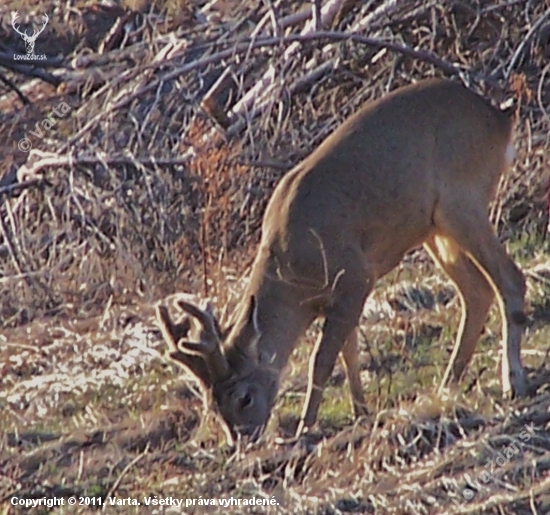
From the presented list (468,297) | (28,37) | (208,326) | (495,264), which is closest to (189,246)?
(468,297)

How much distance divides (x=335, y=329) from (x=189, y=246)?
3.24m

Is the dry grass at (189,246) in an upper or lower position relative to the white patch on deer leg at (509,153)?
lower

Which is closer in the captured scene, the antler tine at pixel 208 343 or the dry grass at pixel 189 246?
the antler tine at pixel 208 343

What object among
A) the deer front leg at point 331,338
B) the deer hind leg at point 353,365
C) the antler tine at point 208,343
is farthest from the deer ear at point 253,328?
the deer hind leg at point 353,365

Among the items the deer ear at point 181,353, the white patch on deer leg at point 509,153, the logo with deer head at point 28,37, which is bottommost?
the logo with deer head at point 28,37

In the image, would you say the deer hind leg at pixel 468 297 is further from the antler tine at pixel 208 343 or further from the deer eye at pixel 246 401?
the antler tine at pixel 208 343

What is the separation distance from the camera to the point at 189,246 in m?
11.2

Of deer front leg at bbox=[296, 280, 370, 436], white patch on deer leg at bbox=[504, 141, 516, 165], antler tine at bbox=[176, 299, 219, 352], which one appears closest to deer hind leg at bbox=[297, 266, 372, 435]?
deer front leg at bbox=[296, 280, 370, 436]

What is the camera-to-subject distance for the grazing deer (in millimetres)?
8008

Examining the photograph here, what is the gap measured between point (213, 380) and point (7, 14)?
8814mm

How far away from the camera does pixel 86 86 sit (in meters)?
12.3

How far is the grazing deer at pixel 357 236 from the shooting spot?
801 centimetres

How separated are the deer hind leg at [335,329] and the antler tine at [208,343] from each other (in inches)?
20.3

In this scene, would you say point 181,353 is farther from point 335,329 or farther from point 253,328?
point 335,329
